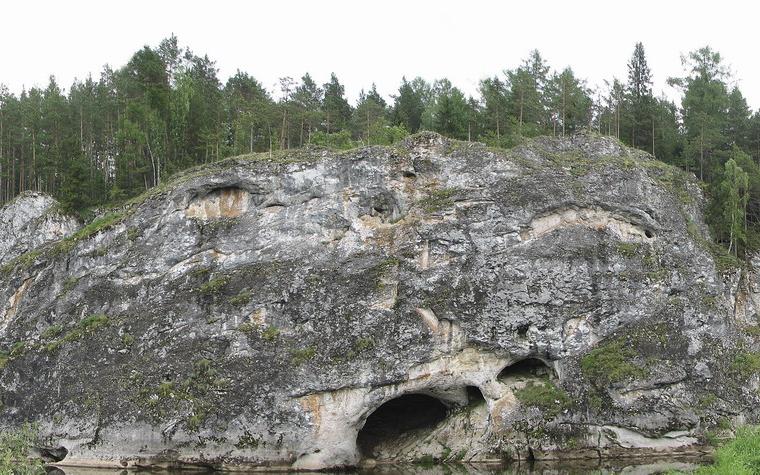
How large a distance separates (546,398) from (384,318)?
6899mm

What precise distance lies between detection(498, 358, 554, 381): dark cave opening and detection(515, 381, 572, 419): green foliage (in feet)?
2.28

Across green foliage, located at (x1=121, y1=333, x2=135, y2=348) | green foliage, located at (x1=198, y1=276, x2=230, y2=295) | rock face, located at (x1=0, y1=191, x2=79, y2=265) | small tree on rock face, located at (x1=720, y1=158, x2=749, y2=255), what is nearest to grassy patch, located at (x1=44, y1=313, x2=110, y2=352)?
green foliage, located at (x1=121, y1=333, x2=135, y2=348)

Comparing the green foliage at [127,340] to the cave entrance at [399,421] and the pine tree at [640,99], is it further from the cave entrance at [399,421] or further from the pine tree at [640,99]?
the pine tree at [640,99]

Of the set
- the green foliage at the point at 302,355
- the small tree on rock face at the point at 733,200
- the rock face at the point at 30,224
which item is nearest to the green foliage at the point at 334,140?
the green foliage at the point at 302,355

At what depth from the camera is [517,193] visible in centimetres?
2756

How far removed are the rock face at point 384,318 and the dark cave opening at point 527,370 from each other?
0.26 feet

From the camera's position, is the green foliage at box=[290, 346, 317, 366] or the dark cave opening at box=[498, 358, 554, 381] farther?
the dark cave opening at box=[498, 358, 554, 381]

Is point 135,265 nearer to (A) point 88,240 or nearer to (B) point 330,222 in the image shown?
(A) point 88,240

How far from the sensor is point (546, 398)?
80.7 feet

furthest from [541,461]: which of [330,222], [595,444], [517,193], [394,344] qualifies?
[330,222]

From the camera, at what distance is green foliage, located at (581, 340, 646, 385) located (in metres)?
24.6

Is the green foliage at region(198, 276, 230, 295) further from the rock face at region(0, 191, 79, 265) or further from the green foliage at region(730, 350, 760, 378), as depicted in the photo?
the green foliage at region(730, 350, 760, 378)

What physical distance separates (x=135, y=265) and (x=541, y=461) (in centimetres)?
1826

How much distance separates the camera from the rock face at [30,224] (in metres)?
34.8
